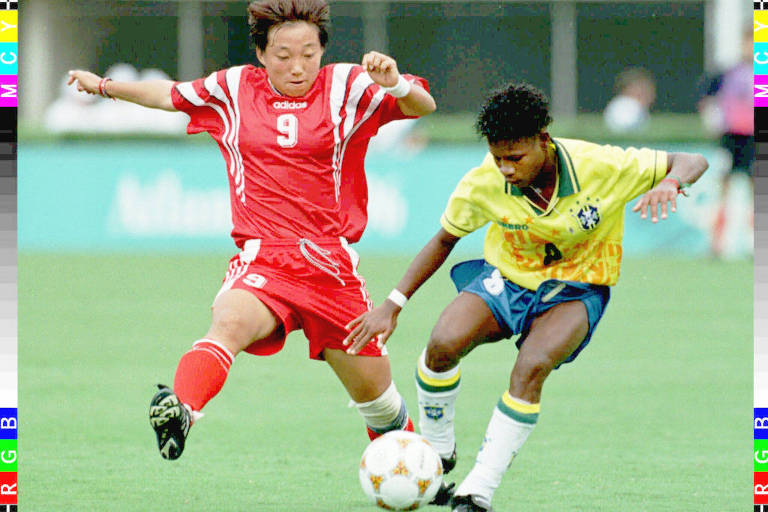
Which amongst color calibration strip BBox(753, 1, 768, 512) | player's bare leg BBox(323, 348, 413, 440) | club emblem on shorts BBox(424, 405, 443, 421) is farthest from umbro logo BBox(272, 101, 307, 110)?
color calibration strip BBox(753, 1, 768, 512)

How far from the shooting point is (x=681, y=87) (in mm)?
23312

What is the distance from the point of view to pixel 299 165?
6.13m

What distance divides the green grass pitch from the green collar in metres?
1.38

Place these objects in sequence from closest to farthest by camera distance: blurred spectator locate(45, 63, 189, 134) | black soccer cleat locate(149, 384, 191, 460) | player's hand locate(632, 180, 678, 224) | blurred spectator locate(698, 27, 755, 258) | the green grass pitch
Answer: black soccer cleat locate(149, 384, 191, 460) → player's hand locate(632, 180, 678, 224) → the green grass pitch → blurred spectator locate(698, 27, 755, 258) → blurred spectator locate(45, 63, 189, 134)

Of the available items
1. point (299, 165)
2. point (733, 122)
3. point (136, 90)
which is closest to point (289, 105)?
point (299, 165)

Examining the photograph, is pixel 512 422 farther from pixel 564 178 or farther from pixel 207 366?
pixel 207 366

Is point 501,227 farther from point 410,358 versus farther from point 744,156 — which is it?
point 744,156

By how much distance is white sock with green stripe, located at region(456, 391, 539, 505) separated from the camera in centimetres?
559

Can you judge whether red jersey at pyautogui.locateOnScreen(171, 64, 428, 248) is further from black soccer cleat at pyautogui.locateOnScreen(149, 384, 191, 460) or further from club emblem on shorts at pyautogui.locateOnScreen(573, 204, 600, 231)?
black soccer cleat at pyautogui.locateOnScreen(149, 384, 191, 460)

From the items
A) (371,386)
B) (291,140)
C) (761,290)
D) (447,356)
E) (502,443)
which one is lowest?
(502,443)

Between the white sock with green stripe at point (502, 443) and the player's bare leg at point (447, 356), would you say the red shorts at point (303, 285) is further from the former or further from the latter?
the white sock with green stripe at point (502, 443)

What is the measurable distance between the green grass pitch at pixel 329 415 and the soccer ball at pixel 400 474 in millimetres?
443

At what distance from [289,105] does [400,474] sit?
5.74 feet

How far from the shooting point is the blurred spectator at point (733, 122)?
1703 cm
